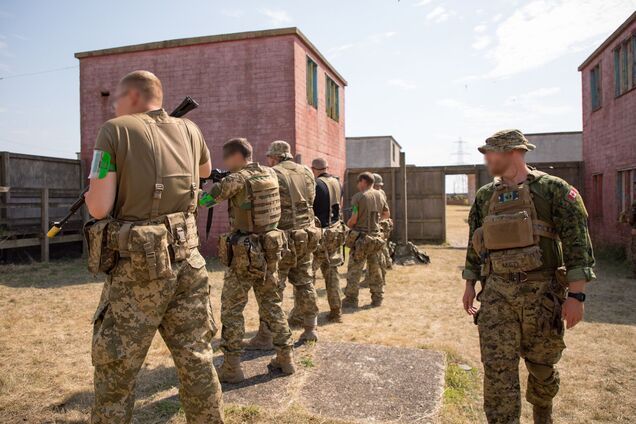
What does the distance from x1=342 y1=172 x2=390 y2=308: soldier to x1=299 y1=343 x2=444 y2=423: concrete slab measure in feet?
7.10

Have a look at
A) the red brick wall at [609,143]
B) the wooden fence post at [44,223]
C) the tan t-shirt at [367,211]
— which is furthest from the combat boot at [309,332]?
the red brick wall at [609,143]

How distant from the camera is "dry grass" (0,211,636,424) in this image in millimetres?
3475

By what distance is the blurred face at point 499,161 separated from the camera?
2863 mm

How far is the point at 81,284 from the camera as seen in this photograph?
8.62m

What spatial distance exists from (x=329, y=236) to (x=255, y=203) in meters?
2.25

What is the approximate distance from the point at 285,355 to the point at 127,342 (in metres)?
1.93

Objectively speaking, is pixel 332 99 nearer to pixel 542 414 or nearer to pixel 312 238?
pixel 312 238

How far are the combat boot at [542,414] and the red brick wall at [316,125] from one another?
8.70m

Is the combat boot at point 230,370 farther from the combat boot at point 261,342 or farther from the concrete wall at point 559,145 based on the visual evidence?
the concrete wall at point 559,145

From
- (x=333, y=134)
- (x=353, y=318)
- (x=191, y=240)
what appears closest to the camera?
(x=191, y=240)

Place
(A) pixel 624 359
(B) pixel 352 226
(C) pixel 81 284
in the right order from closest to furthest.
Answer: (A) pixel 624 359, (B) pixel 352 226, (C) pixel 81 284

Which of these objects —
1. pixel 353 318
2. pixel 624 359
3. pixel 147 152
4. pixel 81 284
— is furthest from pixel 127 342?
pixel 81 284

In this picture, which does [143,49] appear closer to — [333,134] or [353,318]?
[333,134]

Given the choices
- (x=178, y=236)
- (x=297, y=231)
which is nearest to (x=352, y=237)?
(x=297, y=231)
